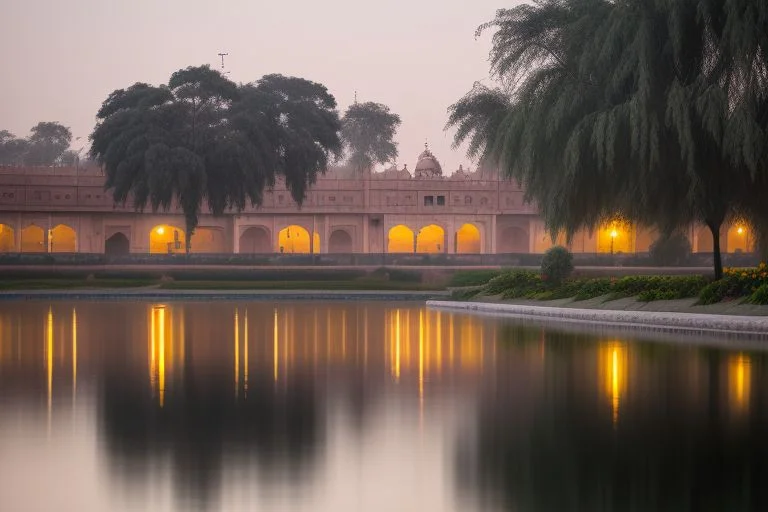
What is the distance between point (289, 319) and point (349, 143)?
90.8 metres

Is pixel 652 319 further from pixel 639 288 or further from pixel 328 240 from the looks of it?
pixel 328 240

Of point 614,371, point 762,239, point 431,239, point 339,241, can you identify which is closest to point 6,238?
point 339,241

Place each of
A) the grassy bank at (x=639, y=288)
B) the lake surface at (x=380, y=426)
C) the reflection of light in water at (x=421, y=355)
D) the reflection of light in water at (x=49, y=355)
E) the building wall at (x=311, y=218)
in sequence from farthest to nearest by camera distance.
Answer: the building wall at (x=311, y=218) → the grassy bank at (x=639, y=288) → the reflection of light in water at (x=421, y=355) → the reflection of light in water at (x=49, y=355) → the lake surface at (x=380, y=426)

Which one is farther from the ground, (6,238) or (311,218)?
(311,218)

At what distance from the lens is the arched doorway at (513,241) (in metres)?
78.9

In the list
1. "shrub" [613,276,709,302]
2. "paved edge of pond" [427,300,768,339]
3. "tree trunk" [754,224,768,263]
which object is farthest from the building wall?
"shrub" [613,276,709,302]

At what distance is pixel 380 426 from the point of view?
10250 mm

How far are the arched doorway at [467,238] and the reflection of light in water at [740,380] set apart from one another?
2535 inches

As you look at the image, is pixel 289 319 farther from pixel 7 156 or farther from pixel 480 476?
pixel 7 156

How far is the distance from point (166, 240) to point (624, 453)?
70.8 m

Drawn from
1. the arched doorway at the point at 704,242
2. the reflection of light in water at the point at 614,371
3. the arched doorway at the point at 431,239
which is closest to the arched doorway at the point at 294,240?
the arched doorway at the point at 431,239

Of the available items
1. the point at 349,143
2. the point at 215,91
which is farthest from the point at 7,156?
the point at 215,91

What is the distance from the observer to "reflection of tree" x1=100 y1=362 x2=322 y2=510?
8.30 m

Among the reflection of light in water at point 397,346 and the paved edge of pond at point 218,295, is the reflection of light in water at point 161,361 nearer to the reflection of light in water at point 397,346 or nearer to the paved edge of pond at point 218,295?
the reflection of light in water at point 397,346
